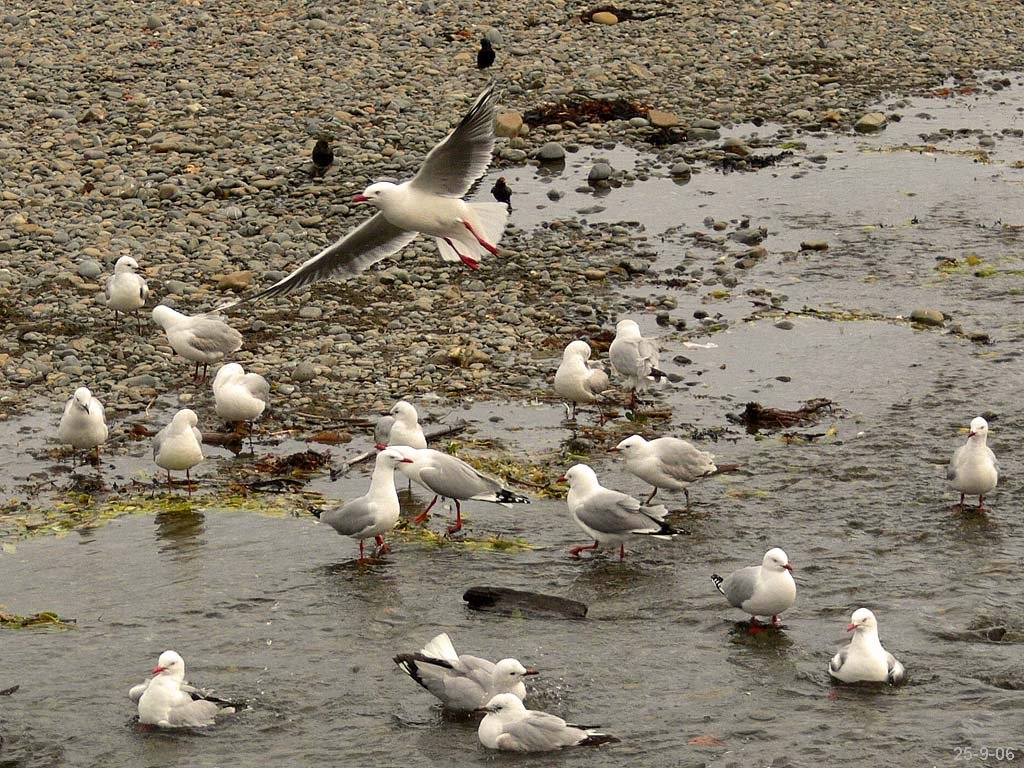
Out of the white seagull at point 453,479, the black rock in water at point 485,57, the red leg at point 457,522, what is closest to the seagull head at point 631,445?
the white seagull at point 453,479

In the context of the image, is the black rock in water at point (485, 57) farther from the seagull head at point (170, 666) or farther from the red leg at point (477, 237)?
the seagull head at point (170, 666)

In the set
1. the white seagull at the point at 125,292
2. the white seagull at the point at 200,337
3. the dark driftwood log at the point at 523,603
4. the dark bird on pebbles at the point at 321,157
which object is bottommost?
the dark driftwood log at the point at 523,603

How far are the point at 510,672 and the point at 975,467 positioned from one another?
4.09 metres

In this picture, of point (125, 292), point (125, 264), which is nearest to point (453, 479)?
point (125, 292)

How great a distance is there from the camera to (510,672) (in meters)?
7.85

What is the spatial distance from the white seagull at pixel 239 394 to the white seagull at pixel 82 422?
3.09 feet

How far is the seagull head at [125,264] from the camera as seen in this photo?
47.6 ft

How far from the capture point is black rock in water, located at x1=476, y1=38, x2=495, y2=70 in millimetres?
21922

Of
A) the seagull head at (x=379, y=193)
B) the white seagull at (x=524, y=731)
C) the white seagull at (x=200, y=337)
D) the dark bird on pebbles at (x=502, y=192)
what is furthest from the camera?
the dark bird on pebbles at (x=502, y=192)

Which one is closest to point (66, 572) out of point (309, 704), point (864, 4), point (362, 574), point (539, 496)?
point (362, 574)

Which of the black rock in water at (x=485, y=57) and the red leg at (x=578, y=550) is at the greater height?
the black rock in water at (x=485, y=57)

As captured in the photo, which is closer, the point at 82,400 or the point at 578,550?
the point at 578,550

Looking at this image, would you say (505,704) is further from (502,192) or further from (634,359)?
(502,192)

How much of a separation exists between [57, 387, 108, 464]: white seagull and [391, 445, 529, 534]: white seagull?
2461 millimetres
